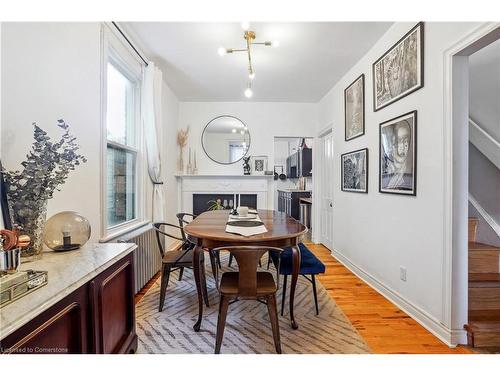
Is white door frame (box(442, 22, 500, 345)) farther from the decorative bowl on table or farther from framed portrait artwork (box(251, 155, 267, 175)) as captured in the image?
framed portrait artwork (box(251, 155, 267, 175))

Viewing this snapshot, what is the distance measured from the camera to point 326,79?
12.3 feet

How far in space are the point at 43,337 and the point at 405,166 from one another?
2641 millimetres

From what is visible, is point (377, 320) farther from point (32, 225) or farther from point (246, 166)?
point (246, 166)

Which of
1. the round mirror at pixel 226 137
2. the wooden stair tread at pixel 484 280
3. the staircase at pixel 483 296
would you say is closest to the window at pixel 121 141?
the round mirror at pixel 226 137

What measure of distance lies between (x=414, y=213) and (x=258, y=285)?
1489mm

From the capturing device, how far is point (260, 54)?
2.98m

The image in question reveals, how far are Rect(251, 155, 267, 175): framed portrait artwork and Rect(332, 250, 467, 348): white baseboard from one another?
2396 millimetres

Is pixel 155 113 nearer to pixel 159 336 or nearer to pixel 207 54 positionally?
pixel 207 54

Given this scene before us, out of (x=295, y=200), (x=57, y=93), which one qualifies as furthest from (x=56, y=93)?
(x=295, y=200)

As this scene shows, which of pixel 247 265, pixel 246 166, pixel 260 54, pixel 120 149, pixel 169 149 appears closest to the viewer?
pixel 247 265

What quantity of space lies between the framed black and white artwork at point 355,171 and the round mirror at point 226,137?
1912 mm

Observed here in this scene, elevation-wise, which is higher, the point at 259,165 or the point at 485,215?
the point at 259,165

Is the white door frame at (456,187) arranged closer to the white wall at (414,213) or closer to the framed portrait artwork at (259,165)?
the white wall at (414,213)

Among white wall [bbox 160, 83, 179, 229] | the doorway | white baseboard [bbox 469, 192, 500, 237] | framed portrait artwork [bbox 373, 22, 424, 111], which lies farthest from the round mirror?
white baseboard [bbox 469, 192, 500, 237]
